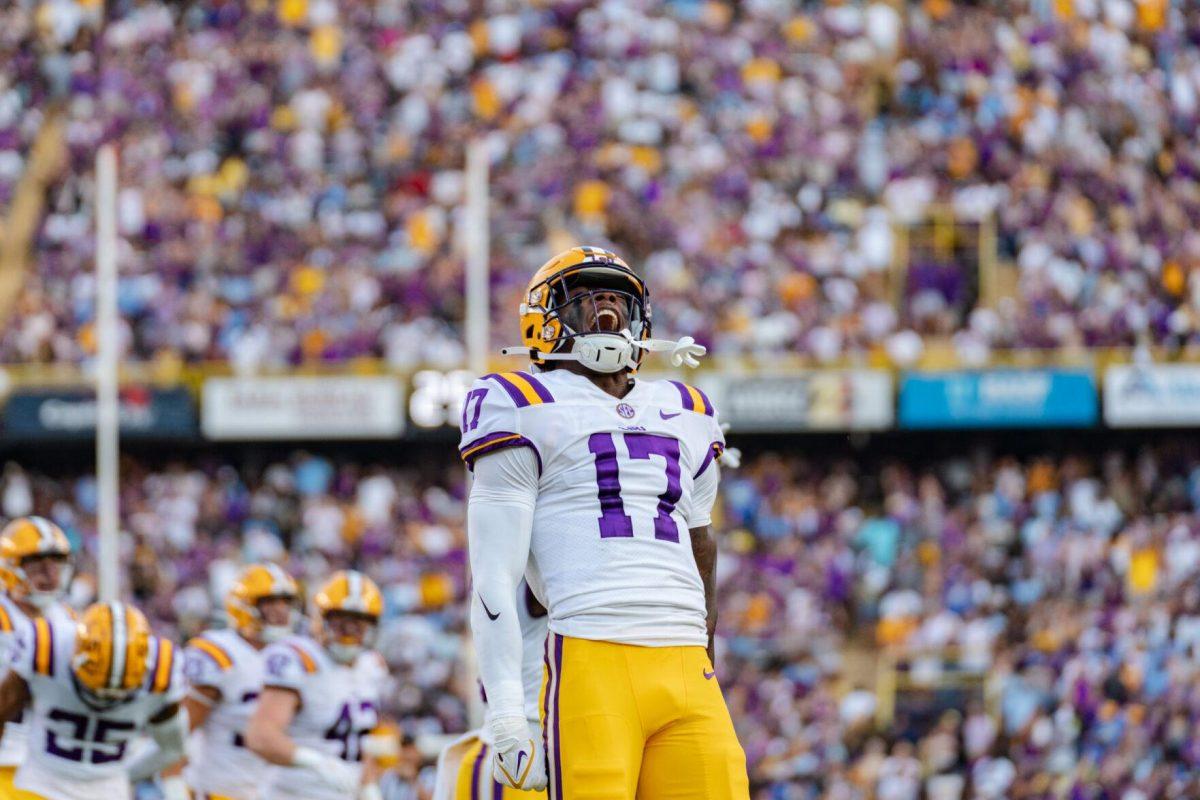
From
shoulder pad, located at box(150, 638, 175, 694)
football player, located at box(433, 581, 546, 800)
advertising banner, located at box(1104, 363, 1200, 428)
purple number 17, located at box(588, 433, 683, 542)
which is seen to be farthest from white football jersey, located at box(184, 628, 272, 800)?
advertising banner, located at box(1104, 363, 1200, 428)

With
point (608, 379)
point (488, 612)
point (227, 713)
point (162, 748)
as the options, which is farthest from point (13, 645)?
point (608, 379)

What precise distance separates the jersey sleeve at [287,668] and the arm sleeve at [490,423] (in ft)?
11.0

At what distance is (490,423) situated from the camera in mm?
4922

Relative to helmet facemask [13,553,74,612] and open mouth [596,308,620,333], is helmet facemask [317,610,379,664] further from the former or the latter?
open mouth [596,308,620,333]

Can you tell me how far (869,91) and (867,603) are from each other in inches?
234

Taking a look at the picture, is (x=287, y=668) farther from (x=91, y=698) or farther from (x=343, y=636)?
(x=91, y=698)

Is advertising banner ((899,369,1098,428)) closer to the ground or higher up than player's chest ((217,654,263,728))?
higher up

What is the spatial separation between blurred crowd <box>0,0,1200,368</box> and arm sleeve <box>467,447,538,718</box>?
1366cm

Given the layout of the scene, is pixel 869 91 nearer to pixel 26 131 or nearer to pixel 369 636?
pixel 26 131

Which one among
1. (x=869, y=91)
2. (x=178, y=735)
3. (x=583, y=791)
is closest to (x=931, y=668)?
(x=869, y=91)

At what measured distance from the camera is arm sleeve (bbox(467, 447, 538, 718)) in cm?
491

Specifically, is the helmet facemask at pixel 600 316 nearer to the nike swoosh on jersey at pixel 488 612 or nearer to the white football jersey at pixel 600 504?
the white football jersey at pixel 600 504

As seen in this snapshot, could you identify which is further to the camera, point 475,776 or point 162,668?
point 162,668

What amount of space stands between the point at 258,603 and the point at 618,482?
4051 mm
